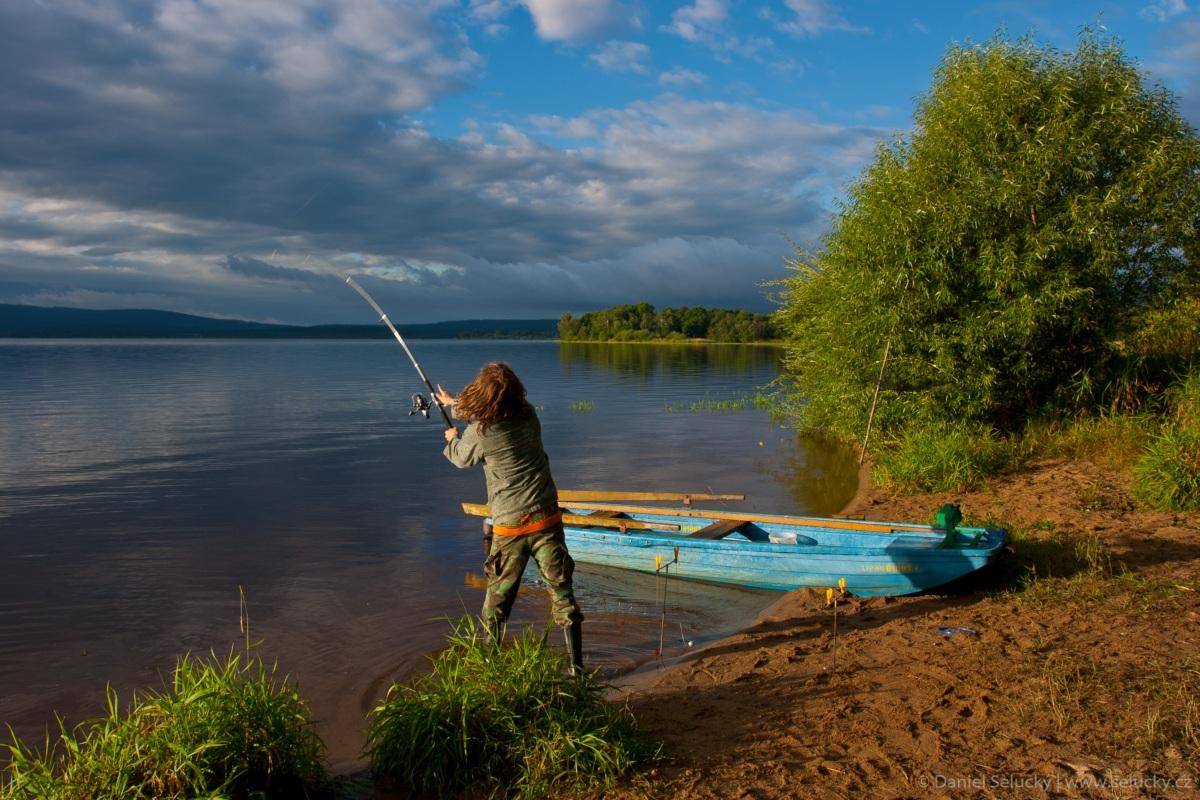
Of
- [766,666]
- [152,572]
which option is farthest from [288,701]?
[152,572]

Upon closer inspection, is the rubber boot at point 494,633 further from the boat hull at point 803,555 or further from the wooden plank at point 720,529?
the wooden plank at point 720,529

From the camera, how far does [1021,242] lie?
1555 centimetres

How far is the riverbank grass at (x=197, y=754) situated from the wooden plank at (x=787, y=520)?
721 cm

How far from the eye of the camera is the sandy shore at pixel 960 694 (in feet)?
15.2

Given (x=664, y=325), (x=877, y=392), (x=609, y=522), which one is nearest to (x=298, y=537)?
(x=609, y=522)

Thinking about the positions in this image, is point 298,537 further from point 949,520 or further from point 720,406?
point 720,406

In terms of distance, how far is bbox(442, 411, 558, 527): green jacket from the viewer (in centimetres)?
622

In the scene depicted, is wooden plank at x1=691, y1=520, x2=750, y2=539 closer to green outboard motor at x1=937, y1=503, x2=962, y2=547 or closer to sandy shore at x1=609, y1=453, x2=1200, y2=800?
sandy shore at x1=609, y1=453, x2=1200, y2=800

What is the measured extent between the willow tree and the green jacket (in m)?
11.5

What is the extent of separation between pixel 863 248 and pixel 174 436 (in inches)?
861

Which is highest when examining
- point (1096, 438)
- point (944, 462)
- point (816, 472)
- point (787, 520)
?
point (1096, 438)

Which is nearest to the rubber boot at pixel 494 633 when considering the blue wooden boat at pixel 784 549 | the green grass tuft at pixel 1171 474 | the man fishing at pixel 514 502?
the man fishing at pixel 514 502

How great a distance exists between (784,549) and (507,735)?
17.8ft

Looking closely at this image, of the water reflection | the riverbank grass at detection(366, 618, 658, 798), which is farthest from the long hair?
the water reflection
